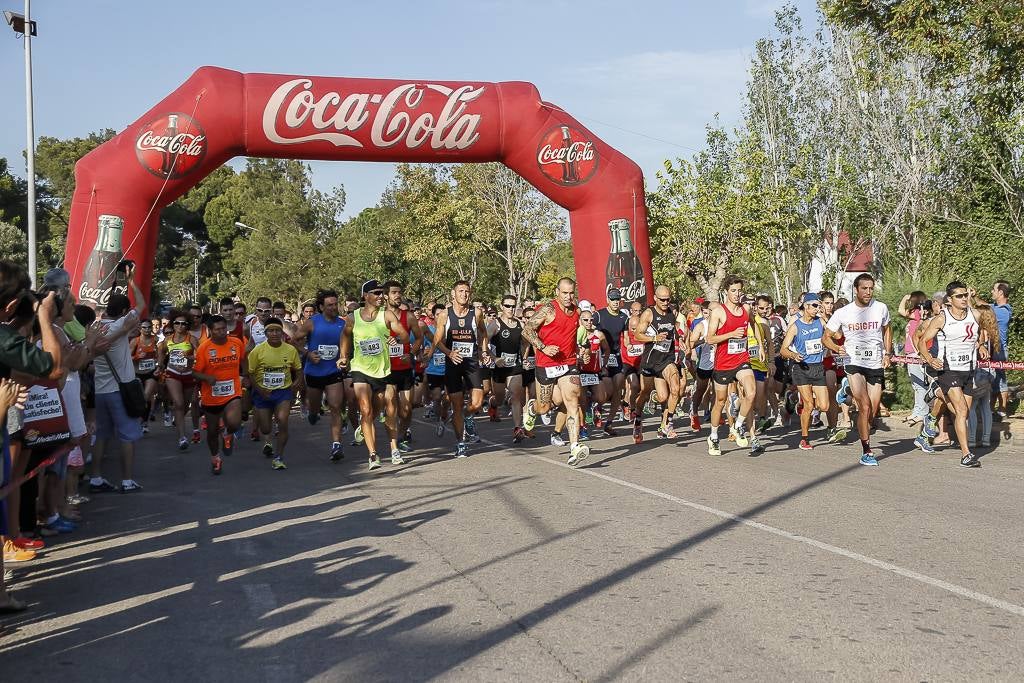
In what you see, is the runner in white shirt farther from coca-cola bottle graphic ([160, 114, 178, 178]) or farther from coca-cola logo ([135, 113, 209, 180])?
coca-cola bottle graphic ([160, 114, 178, 178])

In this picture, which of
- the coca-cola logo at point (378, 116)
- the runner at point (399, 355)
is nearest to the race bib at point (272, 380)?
the runner at point (399, 355)

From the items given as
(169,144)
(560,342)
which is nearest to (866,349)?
(560,342)

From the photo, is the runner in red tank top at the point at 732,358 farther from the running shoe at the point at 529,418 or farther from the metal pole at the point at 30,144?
the metal pole at the point at 30,144

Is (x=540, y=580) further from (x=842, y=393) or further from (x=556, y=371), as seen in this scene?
(x=842, y=393)

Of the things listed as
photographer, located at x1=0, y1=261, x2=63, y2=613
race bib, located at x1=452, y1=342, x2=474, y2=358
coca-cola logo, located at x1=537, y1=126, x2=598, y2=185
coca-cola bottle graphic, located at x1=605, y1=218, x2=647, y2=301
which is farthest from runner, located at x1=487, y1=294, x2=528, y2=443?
photographer, located at x1=0, y1=261, x2=63, y2=613

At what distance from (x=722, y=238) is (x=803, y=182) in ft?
19.4

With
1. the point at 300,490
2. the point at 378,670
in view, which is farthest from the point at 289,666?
the point at 300,490

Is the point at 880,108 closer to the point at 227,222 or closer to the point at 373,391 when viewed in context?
the point at 373,391

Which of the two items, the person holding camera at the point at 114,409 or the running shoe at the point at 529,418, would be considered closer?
the person holding camera at the point at 114,409

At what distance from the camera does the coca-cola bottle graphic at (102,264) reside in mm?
17000

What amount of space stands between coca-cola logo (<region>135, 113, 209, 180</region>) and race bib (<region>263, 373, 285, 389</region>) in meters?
6.51

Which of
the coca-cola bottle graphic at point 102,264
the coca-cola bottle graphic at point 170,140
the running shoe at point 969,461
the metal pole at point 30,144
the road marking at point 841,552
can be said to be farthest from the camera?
the metal pole at point 30,144

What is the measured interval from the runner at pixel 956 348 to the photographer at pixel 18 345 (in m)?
8.95

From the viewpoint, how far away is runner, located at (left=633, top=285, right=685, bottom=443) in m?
13.8
